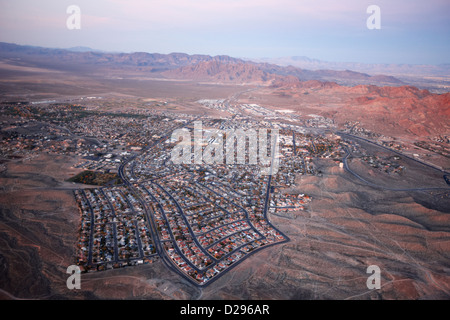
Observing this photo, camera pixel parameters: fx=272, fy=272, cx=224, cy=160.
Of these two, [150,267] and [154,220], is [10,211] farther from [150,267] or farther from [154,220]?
[150,267]

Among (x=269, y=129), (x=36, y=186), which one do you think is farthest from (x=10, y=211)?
(x=269, y=129)

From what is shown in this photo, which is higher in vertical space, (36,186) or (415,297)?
(36,186)

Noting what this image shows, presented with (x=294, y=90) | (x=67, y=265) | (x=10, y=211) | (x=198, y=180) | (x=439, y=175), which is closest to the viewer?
(x=67, y=265)

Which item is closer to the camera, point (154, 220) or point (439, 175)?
point (154, 220)

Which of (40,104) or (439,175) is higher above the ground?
(40,104)
